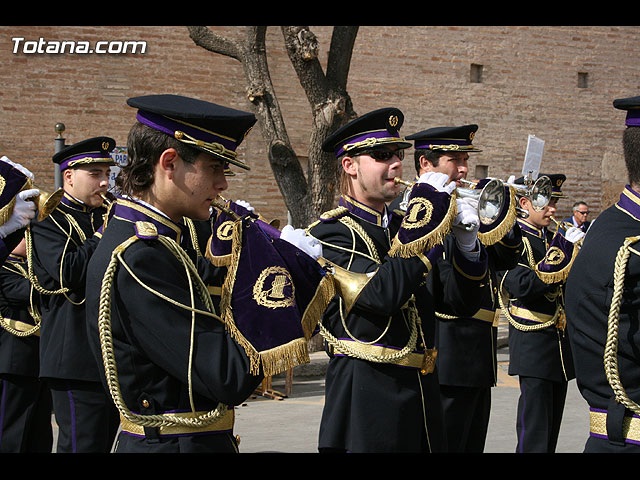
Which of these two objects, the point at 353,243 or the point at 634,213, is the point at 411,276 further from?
the point at 634,213

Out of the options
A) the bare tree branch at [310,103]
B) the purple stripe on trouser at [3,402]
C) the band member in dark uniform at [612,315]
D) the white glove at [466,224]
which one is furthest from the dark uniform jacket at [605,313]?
the bare tree branch at [310,103]

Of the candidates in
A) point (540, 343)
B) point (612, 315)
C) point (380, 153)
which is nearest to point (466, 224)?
point (380, 153)

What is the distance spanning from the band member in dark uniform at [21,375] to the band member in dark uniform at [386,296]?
8.91ft

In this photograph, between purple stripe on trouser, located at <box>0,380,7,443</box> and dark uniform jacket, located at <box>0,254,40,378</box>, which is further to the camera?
dark uniform jacket, located at <box>0,254,40,378</box>

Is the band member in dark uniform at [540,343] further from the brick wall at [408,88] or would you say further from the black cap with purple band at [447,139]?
the brick wall at [408,88]

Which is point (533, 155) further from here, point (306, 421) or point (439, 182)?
point (439, 182)

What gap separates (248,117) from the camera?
238cm

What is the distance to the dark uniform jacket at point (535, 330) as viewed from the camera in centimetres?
580

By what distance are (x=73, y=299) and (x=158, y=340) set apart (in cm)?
326

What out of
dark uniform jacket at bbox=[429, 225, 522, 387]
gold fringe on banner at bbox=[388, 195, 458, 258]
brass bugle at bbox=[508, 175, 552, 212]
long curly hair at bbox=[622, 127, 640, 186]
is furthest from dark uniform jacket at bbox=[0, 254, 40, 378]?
long curly hair at bbox=[622, 127, 640, 186]

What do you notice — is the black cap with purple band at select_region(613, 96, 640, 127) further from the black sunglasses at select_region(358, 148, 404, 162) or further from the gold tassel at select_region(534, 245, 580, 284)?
the gold tassel at select_region(534, 245, 580, 284)

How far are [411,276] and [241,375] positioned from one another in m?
1.52

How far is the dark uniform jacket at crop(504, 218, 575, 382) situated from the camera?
19.0 ft

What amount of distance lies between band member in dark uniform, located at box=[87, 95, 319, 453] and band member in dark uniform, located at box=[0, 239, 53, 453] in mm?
3532
